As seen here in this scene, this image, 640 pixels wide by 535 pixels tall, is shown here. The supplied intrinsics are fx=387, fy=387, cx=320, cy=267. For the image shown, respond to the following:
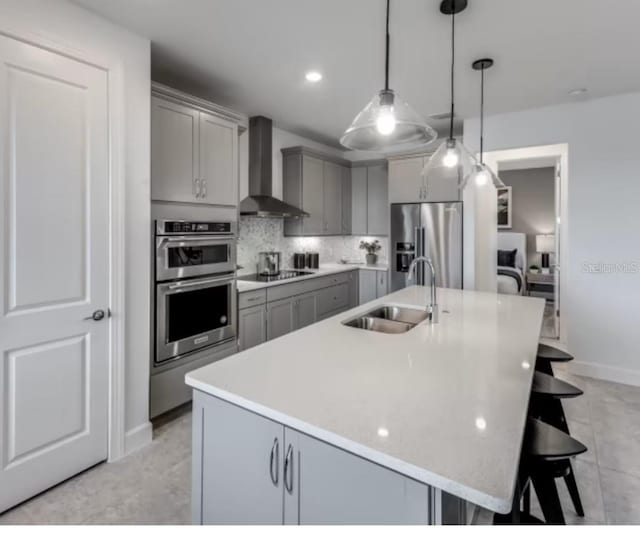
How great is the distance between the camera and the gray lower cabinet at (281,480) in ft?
3.37

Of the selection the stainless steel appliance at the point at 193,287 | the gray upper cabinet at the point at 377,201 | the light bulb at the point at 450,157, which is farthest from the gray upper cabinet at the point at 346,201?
the light bulb at the point at 450,157

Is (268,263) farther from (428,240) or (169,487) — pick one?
(169,487)

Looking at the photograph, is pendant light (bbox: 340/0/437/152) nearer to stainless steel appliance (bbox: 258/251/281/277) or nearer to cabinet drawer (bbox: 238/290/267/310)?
cabinet drawer (bbox: 238/290/267/310)

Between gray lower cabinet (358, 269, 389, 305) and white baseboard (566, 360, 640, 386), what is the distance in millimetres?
2164

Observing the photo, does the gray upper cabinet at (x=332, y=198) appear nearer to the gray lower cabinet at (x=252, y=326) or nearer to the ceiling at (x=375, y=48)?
the ceiling at (x=375, y=48)

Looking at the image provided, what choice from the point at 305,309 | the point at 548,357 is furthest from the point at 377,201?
the point at 548,357

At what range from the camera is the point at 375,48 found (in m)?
2.58

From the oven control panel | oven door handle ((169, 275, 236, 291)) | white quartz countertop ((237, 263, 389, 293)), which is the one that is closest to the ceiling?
the oven control panel

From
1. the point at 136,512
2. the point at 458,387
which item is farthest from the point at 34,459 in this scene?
the point at 458,387

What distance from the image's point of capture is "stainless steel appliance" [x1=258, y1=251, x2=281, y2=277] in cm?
441

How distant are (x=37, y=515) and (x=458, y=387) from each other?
6.84ft

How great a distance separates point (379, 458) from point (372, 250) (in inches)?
186

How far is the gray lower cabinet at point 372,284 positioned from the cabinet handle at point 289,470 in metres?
3.95

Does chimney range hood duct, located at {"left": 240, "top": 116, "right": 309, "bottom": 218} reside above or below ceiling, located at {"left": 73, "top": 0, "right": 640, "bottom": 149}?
below
